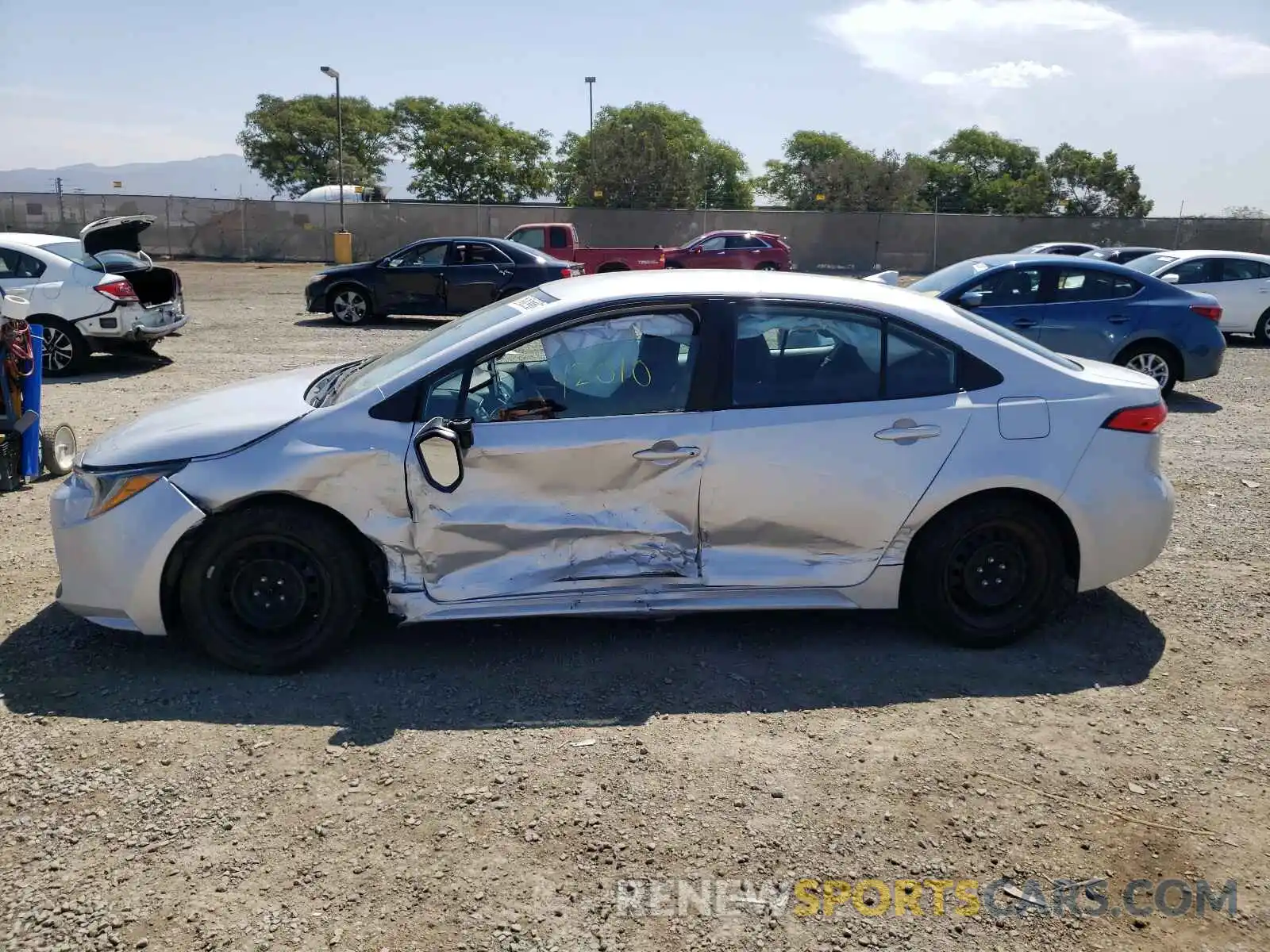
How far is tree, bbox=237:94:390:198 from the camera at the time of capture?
7488 centimetres

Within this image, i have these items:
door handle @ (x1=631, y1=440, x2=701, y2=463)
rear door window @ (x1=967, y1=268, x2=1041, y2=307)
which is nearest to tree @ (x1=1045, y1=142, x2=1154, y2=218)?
rear door window @ (x1=967, y1=268, x2=1041, y2=307)

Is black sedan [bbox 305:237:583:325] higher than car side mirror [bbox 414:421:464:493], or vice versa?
black sedan [bbox 305:237:583:325]

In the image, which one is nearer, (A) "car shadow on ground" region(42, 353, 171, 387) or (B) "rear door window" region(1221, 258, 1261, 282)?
(A) "car shadow on ground" region(42, 353, 171, 387)

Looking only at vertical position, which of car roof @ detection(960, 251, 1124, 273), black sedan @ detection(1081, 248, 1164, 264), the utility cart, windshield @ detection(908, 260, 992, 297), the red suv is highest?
the red suv

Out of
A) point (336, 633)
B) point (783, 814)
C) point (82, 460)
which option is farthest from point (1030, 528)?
point (82, 460)

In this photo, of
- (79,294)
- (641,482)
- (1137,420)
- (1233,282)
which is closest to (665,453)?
(641,482)

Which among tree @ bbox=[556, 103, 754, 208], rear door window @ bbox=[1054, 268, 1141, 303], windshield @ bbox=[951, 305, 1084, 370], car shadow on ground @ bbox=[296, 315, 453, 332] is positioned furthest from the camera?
tree @ bbox=[556, 103, 754, 208]

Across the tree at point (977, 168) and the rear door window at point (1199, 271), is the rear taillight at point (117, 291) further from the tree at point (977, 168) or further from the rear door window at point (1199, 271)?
the tree at point (977, 168)

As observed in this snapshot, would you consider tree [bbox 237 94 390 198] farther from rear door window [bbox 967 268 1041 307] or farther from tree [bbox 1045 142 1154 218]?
rear door window [bbox 967 268 1041 307]

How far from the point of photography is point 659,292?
4457mm

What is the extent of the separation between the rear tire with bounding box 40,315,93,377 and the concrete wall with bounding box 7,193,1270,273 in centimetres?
2505

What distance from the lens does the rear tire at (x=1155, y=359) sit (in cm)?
1077

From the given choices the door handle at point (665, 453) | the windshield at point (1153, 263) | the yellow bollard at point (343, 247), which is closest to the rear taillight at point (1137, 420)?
the door handle at point (665, 453)

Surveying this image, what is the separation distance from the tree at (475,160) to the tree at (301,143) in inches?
164
